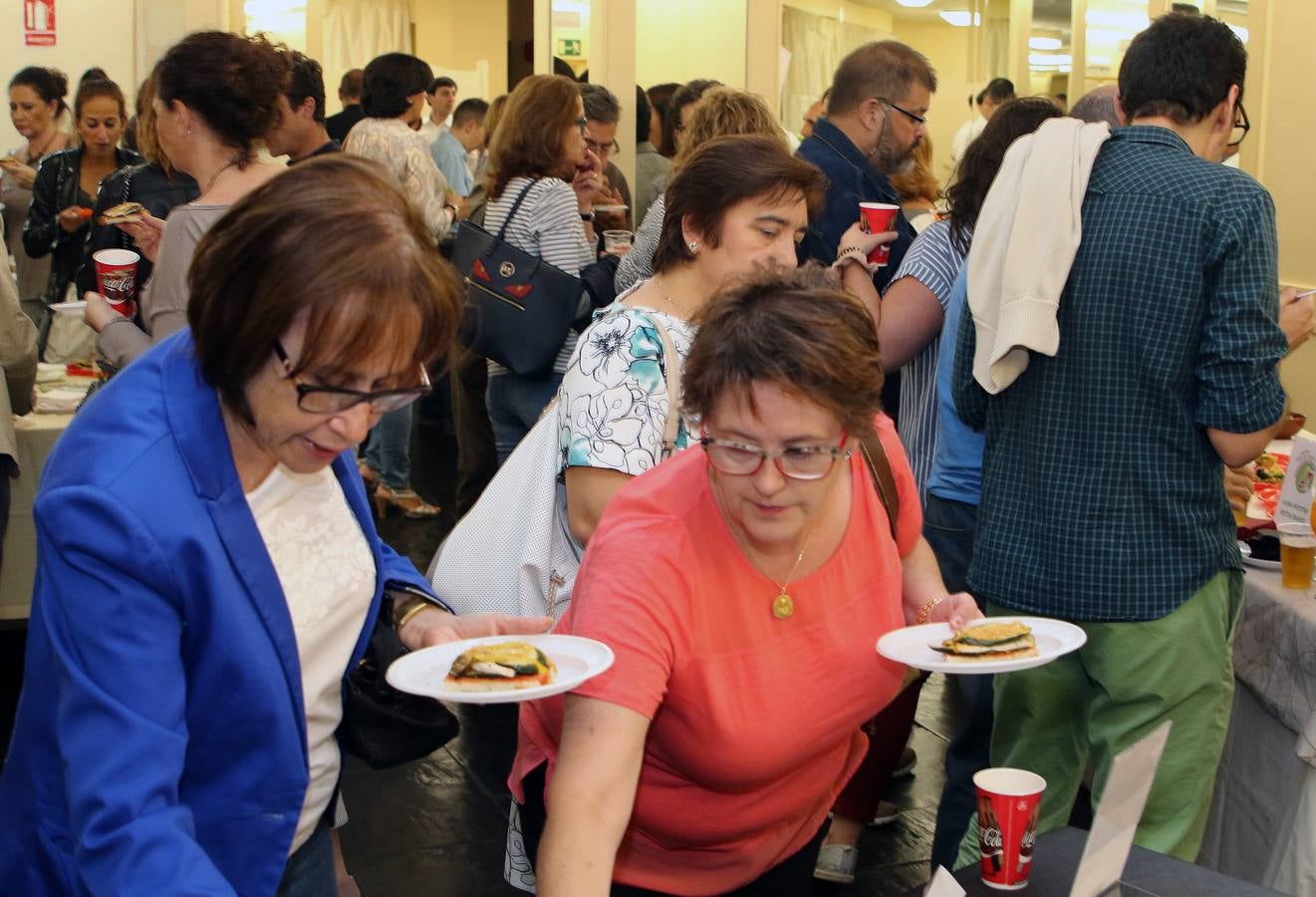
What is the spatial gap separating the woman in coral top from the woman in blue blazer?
1.13ft

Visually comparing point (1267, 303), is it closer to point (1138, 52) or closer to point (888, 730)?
point (1138, 52)

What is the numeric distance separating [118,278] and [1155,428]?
2293 mm

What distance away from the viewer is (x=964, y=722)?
3.14m

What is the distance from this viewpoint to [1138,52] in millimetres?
2678

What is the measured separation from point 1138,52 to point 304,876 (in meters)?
2.04

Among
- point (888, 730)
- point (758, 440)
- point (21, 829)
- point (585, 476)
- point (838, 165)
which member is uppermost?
point (838, 165)

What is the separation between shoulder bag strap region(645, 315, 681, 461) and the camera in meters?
2.45

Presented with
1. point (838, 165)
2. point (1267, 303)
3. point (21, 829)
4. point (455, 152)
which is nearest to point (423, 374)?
point (21, 829)

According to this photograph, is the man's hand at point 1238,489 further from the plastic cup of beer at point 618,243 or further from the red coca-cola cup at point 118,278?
the red coca-cola cup at point 118,278

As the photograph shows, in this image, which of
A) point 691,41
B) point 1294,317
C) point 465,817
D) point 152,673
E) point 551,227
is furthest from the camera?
point 691,41

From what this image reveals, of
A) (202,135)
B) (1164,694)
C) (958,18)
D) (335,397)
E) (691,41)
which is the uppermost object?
(958,18)

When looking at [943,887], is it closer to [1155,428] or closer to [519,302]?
[1155,428]

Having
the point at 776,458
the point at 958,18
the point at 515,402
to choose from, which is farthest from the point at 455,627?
the point at 958,18

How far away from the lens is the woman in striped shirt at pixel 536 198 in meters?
4.46
